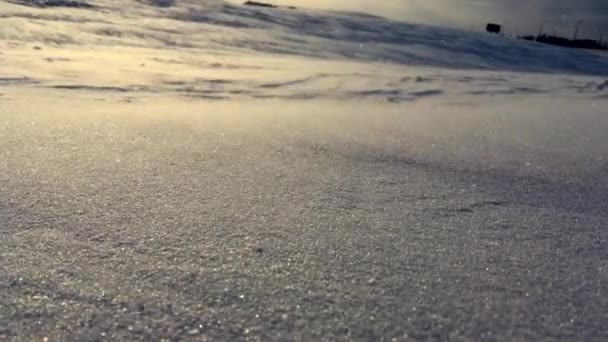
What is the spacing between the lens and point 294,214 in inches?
35.0

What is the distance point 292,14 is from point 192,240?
6.64 meters

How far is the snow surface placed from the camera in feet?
1.92

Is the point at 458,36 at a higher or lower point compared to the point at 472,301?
higher

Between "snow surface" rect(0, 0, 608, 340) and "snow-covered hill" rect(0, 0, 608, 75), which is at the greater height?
"snow-covered hill" rect(0, 0, 608, 75)

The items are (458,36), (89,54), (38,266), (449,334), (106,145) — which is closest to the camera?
(449,334)

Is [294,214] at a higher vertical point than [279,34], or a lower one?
lower

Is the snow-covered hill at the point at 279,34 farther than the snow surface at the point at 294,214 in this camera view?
Yes

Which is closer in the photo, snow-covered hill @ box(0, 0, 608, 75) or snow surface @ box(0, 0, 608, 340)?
snow surface @ box(0, 0, 608, 340)

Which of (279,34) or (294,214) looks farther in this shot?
(279,34)

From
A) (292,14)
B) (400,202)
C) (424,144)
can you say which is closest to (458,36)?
(292,14)

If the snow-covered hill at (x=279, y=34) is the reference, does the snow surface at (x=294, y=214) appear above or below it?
below

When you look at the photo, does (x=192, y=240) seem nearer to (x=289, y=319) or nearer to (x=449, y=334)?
(x=289, y=319)

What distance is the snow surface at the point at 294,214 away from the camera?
1.92ft

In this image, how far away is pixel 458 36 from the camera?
22.5ft
